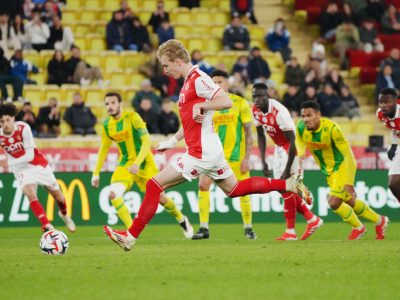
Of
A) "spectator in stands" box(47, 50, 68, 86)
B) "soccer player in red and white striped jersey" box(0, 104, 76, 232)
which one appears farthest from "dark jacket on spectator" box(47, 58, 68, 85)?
"soccer player in red and white striped jersey" box(0, 104, 76, 232)

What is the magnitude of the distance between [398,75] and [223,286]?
1939 centimetres

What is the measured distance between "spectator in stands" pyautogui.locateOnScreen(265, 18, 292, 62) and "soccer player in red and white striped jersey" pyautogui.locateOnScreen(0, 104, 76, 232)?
13.3 m

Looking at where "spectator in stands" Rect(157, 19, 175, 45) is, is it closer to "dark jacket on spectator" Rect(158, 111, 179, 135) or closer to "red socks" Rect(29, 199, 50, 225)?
"dark jacket on spectator" Rect(158, 111, 179, 135)

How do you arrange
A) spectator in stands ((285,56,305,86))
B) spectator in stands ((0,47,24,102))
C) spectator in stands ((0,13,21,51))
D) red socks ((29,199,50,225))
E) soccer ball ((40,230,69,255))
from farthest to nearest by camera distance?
spectator in stands ((285,56,305,86)), spectator in stands ((0,13,21,51)), spectator in stands ((0,47,24,102)), red socks ((29,199,50,225)), soccer ball ((40,230,69,255))

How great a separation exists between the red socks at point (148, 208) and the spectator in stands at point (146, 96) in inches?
499

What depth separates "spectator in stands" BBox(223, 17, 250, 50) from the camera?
27500 millimetres

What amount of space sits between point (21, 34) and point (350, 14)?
9547 millimetres

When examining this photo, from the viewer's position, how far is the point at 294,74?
87.6ft

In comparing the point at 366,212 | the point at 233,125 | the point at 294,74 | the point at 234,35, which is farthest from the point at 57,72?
the point at 366,212

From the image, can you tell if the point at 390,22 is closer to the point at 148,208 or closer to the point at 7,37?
the point at 7,37

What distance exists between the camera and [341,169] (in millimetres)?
15305

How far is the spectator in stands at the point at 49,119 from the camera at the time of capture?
23234mm

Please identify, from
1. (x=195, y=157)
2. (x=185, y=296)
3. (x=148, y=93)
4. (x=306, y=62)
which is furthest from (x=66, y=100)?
(x=185, y=296)

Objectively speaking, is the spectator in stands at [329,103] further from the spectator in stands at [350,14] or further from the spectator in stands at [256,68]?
the spectator in stands at [350,14]
